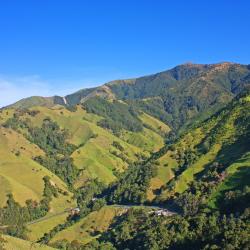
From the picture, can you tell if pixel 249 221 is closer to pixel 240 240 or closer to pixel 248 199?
pixel 240 240

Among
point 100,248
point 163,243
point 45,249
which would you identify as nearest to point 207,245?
point 163,243

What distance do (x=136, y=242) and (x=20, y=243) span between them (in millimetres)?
47303

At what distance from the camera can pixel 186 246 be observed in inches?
6821

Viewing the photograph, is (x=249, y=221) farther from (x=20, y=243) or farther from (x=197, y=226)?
(x=20, y=243)

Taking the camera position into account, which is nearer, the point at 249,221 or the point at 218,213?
the point at 249,221

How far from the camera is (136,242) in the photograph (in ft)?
→ 648

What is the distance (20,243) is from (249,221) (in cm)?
9260

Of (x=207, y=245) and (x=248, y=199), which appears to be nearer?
(x=207, y=245)

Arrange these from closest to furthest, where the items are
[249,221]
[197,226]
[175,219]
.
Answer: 1. [249,221]
2. [197,226]
3. [175,219]

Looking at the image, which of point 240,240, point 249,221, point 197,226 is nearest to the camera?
point 240,240

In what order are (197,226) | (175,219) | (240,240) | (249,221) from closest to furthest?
(240,240) → (249,221) → (197,226) → (175,219)

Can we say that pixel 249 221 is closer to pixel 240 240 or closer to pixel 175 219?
pixel 240 240

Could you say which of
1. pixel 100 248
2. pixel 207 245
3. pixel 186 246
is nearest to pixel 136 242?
pixel 100 248

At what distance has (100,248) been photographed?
199625 mm
